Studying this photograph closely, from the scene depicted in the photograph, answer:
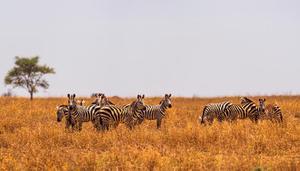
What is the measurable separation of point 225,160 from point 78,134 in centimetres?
538

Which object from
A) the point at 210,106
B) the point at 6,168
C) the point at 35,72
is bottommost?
the point at 6,168

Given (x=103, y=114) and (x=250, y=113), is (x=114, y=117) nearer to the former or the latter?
(x=103, y=114)

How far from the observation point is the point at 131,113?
1758 cm

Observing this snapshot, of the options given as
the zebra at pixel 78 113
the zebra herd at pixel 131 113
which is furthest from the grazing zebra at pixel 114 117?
the zebra at pixel 78 113

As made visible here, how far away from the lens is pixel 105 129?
16.5 metres

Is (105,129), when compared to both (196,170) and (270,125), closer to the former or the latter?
(270,125)

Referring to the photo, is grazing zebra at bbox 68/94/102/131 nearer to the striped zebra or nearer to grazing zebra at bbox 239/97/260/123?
the striped zebra

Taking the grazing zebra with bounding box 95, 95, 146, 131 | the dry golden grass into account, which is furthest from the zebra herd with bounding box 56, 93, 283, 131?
the dry golden grass

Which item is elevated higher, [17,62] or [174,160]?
[17,62]

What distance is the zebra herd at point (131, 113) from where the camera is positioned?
1670 centimetres

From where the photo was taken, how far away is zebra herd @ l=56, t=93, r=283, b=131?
658 inches

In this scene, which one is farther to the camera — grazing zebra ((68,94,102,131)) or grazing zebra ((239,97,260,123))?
grazing zebra ((239,97,260,123))

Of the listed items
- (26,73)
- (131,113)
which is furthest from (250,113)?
(26,73)

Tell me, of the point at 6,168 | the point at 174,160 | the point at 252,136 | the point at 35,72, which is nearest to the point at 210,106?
the point at 252,136
